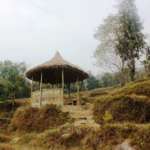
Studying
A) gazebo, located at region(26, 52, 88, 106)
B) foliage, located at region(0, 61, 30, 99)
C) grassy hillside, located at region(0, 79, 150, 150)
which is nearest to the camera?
grassy hillside, located at region(0, 79, 150, 150)

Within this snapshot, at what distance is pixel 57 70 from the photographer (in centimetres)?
2819

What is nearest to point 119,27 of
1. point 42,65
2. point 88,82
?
point 42,65

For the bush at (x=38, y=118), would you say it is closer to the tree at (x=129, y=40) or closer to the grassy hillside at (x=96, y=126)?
the grassy hillside at (x=96, y=126)

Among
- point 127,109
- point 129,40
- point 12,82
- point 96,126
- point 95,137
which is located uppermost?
point 129,40

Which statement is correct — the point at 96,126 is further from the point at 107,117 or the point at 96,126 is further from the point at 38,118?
the point at 38,118

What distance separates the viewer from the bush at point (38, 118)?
68.9 feet

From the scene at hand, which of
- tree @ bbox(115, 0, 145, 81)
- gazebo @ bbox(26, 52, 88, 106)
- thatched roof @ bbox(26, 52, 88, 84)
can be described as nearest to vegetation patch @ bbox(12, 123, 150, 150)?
gazebo @ bbox(26, 52, 88, 106)

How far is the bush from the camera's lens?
68.9 ft

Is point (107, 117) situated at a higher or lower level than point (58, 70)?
lower

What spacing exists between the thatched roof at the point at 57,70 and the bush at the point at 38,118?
3990 mm

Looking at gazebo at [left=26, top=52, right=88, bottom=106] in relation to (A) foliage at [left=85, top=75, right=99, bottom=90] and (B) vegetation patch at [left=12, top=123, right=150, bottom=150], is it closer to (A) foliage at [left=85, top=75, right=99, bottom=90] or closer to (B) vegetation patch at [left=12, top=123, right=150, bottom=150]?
(B) vegetation patch at [left=12, top=123, right=150, bottom=150]

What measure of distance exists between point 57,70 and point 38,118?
723 cm

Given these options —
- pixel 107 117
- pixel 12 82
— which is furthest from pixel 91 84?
pixel 107 117

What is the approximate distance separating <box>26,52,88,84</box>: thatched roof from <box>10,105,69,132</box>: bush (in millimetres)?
3990
